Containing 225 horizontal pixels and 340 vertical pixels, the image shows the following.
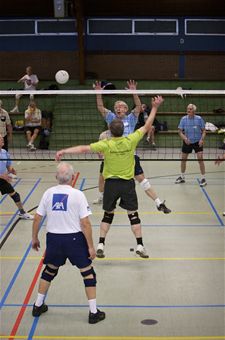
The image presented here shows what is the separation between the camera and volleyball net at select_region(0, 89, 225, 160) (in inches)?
757

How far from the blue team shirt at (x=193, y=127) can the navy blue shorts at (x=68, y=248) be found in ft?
23.3

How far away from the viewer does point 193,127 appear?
43.8 ft

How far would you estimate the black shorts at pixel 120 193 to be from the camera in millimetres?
8570

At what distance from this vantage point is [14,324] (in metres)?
6.99

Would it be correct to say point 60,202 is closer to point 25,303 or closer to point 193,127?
point 25,303

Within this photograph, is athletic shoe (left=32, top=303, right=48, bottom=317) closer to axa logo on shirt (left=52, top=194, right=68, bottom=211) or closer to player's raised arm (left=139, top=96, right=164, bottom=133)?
axa logo on shirt (left=52, top=194, right=68, bottom=211)

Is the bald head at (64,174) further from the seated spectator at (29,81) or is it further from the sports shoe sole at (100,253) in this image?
the seated spectator at (29,81)

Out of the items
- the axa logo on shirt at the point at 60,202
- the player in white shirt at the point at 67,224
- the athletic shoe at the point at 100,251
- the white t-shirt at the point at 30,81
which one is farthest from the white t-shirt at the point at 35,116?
the axa logo on shirt at the point at 60,202

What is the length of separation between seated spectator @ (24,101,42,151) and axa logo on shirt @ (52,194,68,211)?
11721mm

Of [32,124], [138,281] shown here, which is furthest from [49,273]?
[32,124]
